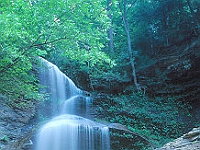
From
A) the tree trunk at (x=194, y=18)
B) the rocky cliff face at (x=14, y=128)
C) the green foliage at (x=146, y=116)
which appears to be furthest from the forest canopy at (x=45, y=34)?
the tree trunk at (x=194, y=18)

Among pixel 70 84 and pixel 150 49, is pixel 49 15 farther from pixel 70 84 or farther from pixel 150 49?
pixel 150 49

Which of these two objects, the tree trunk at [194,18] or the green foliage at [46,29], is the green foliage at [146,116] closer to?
the tree trunk at [194,18]

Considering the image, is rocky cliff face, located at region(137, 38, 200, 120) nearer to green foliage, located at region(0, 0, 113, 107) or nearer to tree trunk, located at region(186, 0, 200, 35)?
tree trunk, located at region(186, 0, 200, 35)

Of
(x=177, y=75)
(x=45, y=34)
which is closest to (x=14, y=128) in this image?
(x=45, y=34)

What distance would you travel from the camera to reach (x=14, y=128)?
374 inches

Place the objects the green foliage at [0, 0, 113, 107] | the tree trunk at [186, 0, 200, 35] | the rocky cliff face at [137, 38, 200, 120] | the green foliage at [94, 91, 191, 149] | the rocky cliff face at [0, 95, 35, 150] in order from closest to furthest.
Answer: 1. the green foliage at [0, 0, 113, 107]
2. the rocky cliff face at [0, 95, 35, 150]
3. the green foliage at [94, 91, 191, 149]
4. the rocky cliff face at [137, 38, 200, 120]
5. the tree trunk at [186, 0, 200, 35]

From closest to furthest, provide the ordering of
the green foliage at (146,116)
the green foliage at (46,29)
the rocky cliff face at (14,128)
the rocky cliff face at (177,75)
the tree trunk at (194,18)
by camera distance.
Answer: the green foliage at (46,29)
the rocky cliff face at (14,128)
the green foliage at (146,116)
the rocky cliff face at (177,75)
the tree trunk at (194,18)

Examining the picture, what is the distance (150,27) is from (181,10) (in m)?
2.71

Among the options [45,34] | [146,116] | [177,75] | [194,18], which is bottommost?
[146,116]

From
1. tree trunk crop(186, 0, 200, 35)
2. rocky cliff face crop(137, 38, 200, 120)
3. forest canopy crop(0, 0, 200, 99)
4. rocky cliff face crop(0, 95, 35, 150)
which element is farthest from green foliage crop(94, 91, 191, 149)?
forest canopy crop(0, 0, 200, 99)

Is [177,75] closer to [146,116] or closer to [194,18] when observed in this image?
[146,116]

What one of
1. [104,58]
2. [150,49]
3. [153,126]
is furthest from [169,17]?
[104,58]

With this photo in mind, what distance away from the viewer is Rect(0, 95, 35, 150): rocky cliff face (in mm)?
8484

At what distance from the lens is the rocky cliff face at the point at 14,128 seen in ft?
27.8
